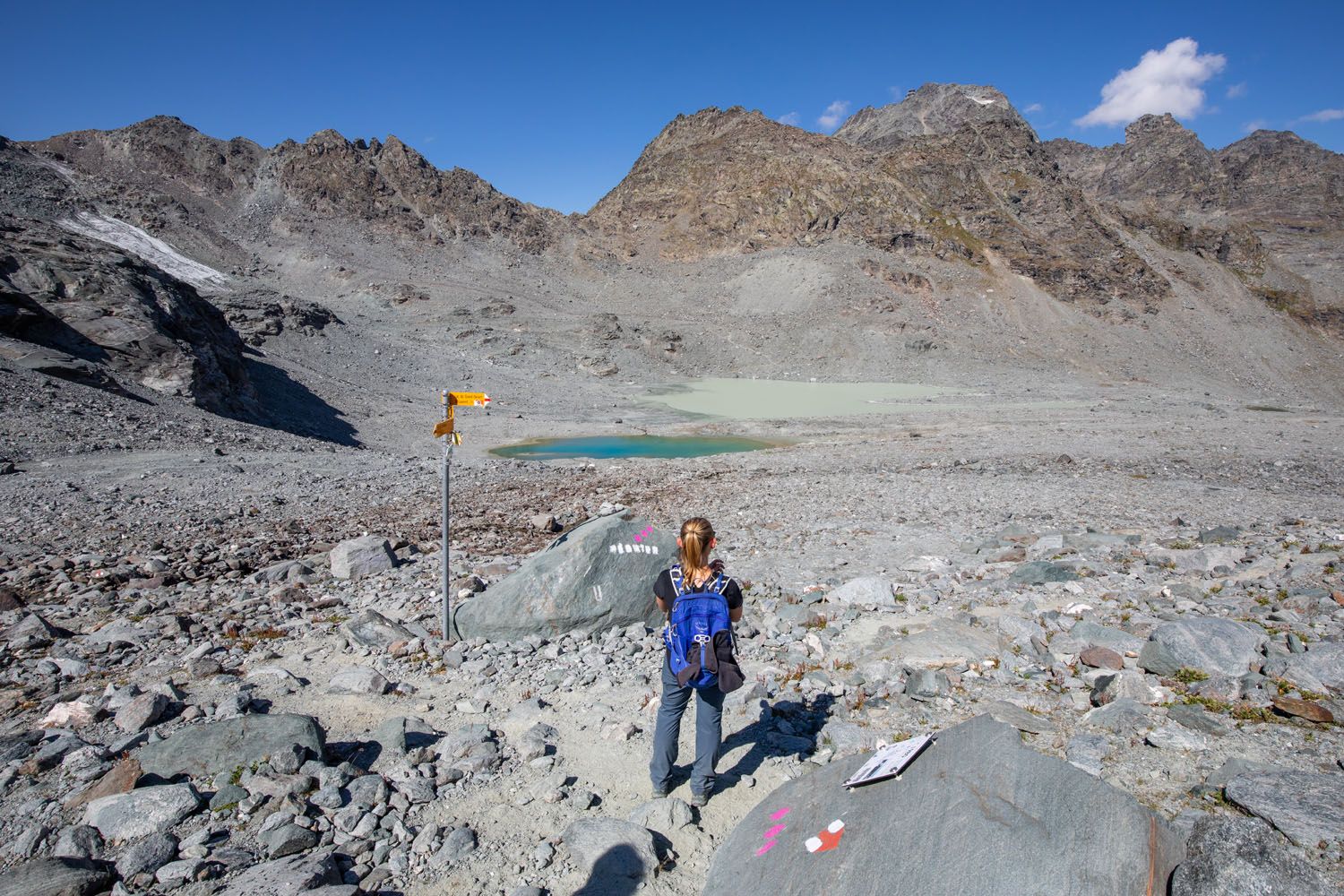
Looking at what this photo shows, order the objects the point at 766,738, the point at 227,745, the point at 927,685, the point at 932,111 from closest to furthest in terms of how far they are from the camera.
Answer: the point at 227,745, the point at 766,738, the point at 927,685, the point at 932,111

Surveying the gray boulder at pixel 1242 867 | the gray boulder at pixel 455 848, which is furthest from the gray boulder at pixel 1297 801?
the gray boulder at pixel 455 848

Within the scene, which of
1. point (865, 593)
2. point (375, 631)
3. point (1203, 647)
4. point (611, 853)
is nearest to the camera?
point (611, 853)

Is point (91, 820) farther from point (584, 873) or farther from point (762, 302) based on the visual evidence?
point (762, 302)

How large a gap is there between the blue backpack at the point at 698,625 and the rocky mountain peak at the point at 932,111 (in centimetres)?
18632

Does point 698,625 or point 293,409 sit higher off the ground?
point 293,409

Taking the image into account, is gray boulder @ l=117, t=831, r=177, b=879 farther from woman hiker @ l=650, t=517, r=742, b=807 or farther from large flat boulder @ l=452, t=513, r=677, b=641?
large flat boulder @ l=452, t=513, r=677, b=641

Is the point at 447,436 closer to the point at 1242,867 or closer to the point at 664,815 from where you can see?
the point at 664,815

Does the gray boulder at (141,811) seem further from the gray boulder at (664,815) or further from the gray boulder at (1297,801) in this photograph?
the gray boulder at (1297,801)

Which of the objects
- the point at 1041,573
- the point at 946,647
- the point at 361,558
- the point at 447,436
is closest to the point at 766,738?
the point at 946,647

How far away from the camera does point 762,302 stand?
7231 centimetres

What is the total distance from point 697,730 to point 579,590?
3.15 metres

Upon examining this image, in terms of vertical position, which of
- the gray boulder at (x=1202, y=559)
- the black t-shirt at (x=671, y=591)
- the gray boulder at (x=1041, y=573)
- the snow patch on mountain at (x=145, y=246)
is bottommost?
the gray boulder at (x=1041, y=573)

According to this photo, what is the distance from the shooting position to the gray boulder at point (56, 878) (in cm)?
353

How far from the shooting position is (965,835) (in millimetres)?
3113
